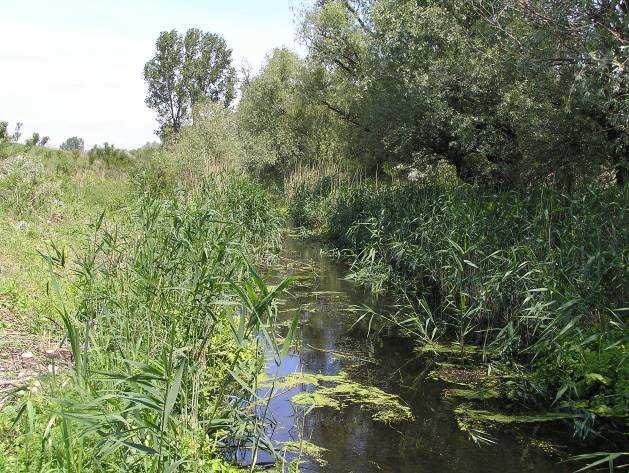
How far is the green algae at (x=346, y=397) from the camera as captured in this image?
5113 millimetres

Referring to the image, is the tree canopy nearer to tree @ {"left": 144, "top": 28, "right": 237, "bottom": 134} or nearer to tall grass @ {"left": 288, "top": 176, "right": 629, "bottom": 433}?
tall grass @ {"left": 288, "top": 176, "right": 629, "bottom": 433}

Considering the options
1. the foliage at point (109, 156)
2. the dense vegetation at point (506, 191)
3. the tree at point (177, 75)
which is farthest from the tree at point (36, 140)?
the tree at point (177, 75)

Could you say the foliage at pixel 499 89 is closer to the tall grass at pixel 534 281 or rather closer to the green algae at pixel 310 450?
the tall grass at pixel 534 281

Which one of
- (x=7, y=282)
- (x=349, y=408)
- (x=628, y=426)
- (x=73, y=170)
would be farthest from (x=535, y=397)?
(x=73, y=170)

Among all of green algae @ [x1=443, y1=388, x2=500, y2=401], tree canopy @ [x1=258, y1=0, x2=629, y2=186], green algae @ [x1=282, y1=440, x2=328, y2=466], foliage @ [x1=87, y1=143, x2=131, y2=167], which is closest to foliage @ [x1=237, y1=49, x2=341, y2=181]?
foliage @ [x1=87, y1=143, x2=131, y2=167]

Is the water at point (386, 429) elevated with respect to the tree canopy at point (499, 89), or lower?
lower

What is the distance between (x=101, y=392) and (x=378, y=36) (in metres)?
10.7

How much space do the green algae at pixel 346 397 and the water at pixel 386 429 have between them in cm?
9

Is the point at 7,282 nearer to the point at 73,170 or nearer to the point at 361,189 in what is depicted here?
the point at 361,189

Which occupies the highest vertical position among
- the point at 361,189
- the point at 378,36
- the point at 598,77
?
the point at 378,36

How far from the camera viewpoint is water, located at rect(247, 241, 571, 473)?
4250 mm

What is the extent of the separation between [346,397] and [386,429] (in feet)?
2.19

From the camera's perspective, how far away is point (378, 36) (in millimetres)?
12172

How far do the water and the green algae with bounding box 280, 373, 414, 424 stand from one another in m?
0.09
